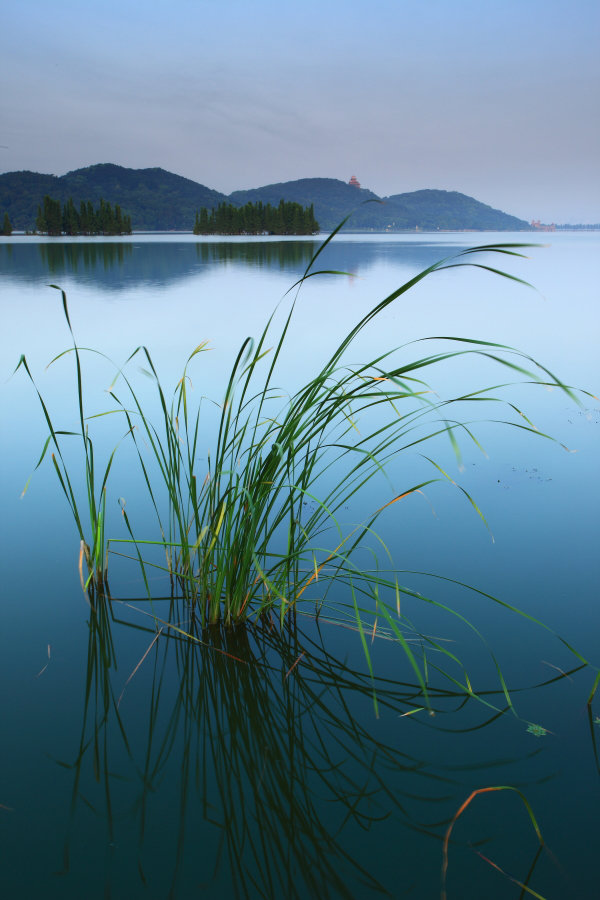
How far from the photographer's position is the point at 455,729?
3.60ft

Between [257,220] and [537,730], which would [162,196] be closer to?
[257,220]

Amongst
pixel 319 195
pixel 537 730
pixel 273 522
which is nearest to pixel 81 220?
pixel 319 195

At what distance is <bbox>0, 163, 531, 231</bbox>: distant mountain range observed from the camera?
47.1 m

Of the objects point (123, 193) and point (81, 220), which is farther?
point (123, 193)

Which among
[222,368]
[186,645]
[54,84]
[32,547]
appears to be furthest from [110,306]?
[54,84]

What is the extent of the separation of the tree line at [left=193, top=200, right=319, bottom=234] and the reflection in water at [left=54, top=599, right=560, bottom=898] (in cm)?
4049

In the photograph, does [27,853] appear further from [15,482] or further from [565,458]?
[565,458]

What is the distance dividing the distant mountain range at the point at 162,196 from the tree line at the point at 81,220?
7.93 metres

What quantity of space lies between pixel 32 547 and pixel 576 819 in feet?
4.80

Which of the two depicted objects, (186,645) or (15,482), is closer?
(186,645)

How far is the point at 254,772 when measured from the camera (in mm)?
1021

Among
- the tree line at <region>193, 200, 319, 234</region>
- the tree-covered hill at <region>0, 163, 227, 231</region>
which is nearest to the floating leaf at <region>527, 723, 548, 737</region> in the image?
the tree line at <region>193, 200, 319, 234</region>

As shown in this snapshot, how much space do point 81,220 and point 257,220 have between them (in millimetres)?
11112

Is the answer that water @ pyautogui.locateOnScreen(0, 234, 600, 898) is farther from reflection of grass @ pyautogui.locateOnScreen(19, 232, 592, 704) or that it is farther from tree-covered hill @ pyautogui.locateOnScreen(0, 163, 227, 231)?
tree-covered hill @ pyautogui.locateOnScreen(0, 163, 227, 231)
